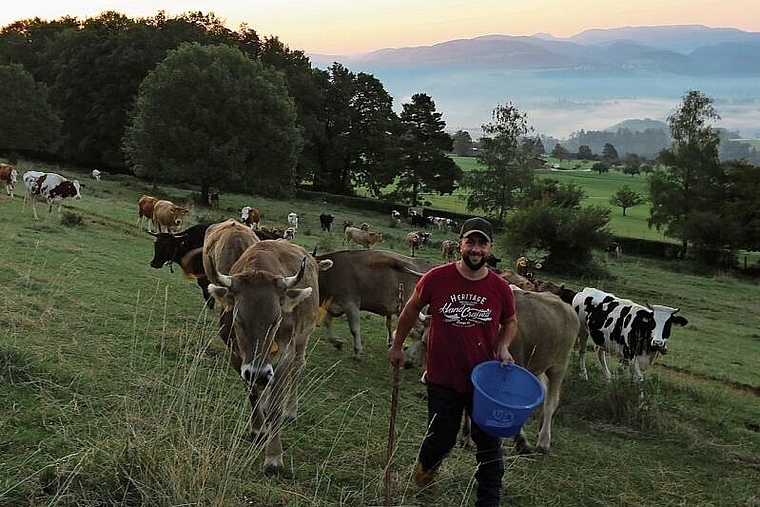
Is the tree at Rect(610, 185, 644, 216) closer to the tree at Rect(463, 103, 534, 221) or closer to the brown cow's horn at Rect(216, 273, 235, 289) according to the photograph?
the tree at Rect(463, 103, 534, 221)

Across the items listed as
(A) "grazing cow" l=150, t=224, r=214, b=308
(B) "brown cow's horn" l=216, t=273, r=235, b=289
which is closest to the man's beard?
(B) "brown cow's horn" l=216, t=273, r=235, b=289

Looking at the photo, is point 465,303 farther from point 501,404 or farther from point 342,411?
point 342,411

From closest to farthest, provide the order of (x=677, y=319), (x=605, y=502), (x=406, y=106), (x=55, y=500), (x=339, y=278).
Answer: (x=55, y=500)
(x=605, y=502)
(x=339, y=278)
(x=677, y=319)
(x=406, y=106)

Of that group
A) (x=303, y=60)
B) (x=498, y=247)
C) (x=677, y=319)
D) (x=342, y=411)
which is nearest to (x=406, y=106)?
(x=303, y=60)

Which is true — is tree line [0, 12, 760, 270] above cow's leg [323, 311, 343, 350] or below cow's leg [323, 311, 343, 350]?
above

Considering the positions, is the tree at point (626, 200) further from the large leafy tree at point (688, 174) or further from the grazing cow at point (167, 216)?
the grazing cow at point (167, 216)

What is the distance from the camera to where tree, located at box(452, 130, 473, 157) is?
119 meters

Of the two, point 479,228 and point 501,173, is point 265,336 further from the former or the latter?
point 501,173

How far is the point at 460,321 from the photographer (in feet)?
16.3

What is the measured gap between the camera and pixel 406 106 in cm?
5638

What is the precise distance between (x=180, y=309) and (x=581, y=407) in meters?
6.37

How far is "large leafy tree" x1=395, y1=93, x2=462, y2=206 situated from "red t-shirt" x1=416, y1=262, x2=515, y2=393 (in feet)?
163

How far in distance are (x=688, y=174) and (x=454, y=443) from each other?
160ft

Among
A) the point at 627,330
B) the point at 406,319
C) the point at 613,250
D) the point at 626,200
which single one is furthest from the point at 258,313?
the point at 626,200
